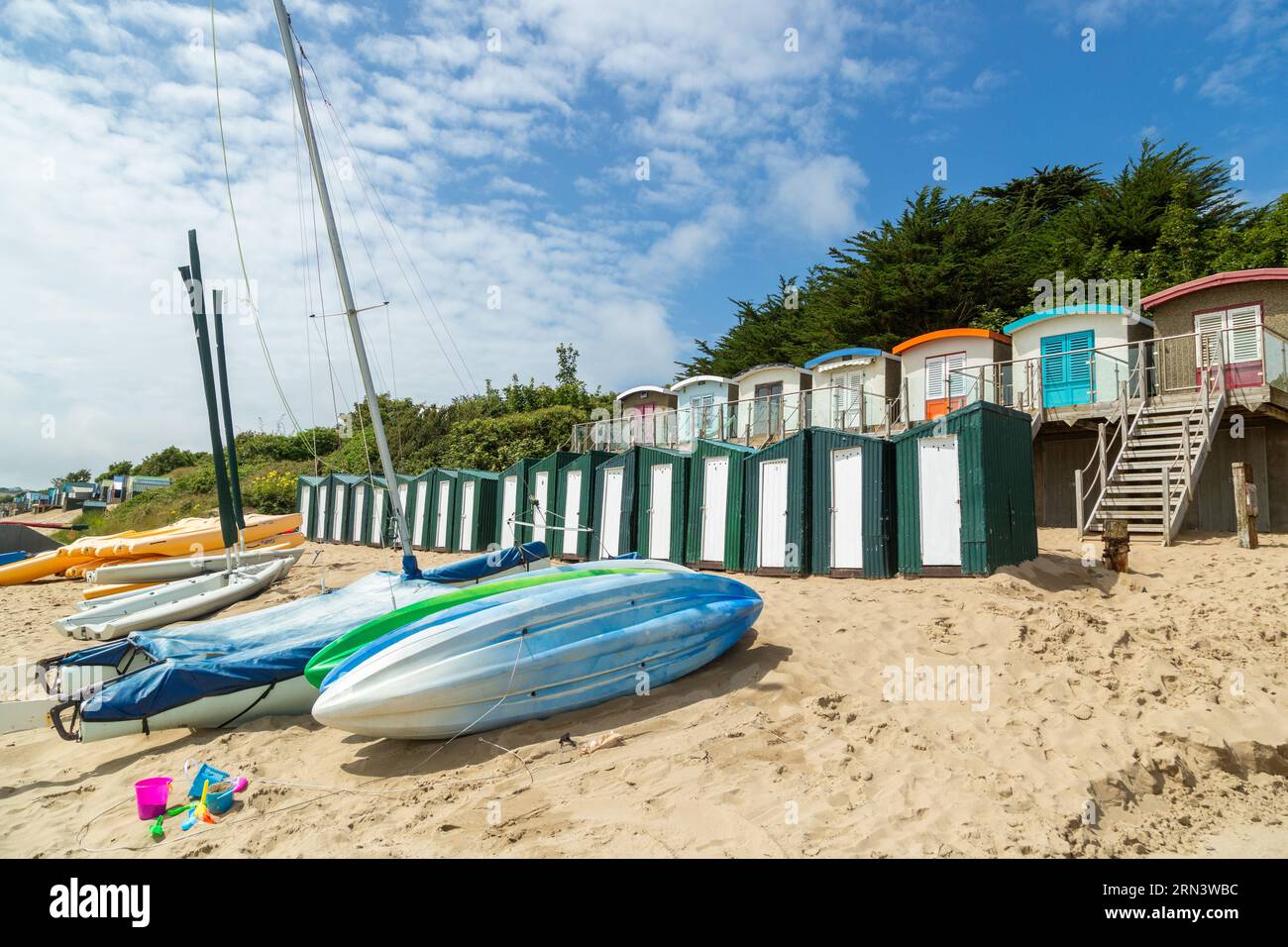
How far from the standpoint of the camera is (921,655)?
22.0 feet

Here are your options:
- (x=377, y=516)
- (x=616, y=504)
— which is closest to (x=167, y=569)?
(x=377, y=516)

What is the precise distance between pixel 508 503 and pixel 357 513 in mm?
9297

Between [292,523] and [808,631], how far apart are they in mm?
20250

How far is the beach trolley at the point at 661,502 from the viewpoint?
13.4 meters

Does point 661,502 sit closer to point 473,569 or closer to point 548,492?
point 548,492

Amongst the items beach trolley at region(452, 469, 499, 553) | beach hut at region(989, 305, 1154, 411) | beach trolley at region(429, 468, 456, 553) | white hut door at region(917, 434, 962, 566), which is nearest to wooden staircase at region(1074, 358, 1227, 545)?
beach hut at region(989, 305, 1154, 411)

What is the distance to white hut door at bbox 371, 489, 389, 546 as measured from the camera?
76.7ft

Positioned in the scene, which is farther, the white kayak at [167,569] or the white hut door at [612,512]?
the white kayak at [167,569]

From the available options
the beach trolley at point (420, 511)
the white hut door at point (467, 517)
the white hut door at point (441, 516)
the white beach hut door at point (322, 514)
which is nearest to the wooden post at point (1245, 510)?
the white hut door at point (467, 517)

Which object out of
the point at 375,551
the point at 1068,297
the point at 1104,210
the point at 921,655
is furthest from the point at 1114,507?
the point at 375,551

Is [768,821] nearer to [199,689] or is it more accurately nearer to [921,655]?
[921,655]

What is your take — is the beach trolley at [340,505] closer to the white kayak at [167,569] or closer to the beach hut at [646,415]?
the white kayak at [167,569]

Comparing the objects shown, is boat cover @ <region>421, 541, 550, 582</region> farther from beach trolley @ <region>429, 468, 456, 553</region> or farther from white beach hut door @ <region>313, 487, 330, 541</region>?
white beach hut door @ <region>313, 487, 330, 541</region>

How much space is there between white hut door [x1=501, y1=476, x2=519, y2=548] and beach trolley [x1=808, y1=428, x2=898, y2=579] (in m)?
9.59
